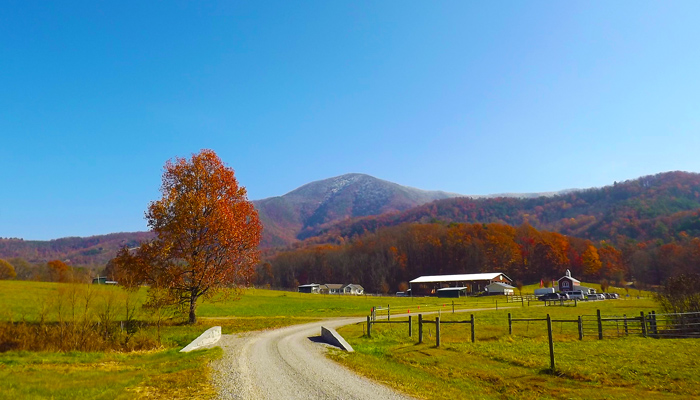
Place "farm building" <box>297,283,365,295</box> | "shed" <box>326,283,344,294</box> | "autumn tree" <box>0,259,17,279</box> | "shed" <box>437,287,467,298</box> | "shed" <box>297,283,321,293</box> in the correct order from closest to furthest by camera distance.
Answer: "shed" <box>437,287,467,298</box>
"autumn tree" <box>0,259,17,279</box>
"farm building" <box>297,283,365,295</box>
"shed" <box>297,283,321,293</box>
"shed" <box>326,283,344,294</box>

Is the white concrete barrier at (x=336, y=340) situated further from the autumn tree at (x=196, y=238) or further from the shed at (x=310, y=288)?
the shed at (x=310, y=288)

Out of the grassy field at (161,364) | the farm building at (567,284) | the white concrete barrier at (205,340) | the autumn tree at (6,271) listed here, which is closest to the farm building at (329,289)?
the farm building at (567,284)

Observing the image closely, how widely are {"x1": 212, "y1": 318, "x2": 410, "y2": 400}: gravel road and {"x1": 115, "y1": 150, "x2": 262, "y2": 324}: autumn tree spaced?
9626mm

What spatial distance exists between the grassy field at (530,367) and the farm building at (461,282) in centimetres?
9135

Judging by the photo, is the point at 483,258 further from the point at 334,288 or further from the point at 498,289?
the point at 334,288

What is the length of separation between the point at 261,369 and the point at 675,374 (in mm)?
13909

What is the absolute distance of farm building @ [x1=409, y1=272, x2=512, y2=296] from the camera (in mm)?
113569

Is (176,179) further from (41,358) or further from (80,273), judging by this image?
(41,358)

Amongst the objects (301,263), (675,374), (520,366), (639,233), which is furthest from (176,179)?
(639,233)

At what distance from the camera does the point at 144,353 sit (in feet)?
67.6

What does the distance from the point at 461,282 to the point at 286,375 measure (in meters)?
111

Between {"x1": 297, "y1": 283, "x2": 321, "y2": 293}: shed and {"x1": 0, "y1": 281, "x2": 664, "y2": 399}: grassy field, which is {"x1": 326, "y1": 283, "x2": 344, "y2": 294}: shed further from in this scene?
{"x1": 0, "y1": 281, "x2": 664, "y2": 399}: grassy field

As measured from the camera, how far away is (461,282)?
393ft

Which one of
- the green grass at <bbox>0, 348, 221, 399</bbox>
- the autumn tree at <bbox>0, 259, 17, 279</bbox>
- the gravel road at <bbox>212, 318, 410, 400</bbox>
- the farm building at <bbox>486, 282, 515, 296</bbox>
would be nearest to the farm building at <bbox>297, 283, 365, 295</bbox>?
the farm building at <bbox>486, 282, 515, 296</bbox>
